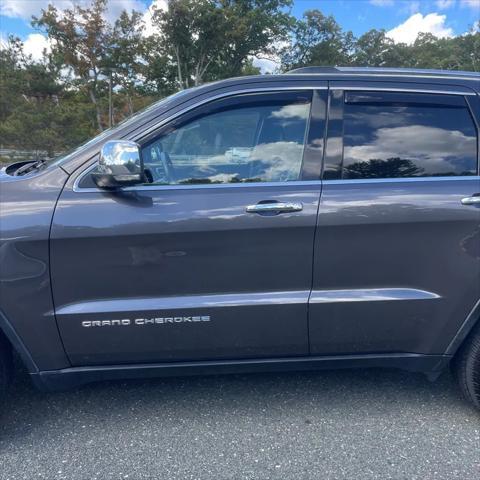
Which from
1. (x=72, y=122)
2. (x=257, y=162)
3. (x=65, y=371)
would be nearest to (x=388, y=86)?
(x=257, y=162)

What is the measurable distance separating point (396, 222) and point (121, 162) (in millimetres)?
1375

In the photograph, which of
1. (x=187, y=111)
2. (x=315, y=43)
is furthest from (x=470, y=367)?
(x=315, y=43)

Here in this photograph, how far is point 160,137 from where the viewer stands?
88.0 inches

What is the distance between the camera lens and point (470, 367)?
2412 millimetres

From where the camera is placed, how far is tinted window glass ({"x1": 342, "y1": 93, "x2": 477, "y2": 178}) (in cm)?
230

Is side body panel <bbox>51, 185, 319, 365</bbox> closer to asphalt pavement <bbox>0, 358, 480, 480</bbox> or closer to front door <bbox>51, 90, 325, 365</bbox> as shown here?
front door <bbox>51, 90, 325, 365</bbox>

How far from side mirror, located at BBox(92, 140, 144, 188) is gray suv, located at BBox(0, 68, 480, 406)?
1 centimetres

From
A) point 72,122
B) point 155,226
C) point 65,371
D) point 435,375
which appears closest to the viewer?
point 155,226

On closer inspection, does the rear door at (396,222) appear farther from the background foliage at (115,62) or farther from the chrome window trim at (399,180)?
the background foliage at (115,62)

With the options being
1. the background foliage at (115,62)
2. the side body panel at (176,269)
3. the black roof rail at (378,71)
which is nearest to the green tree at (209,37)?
the background foliage at (115,62)

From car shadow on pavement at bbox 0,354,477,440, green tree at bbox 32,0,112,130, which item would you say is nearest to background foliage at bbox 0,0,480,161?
green tree at bbox 32,0,112,130

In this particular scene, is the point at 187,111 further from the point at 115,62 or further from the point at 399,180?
the point at 115,62

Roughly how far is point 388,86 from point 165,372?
6.37ft

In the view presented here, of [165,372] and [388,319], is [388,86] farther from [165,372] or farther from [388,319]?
[165,372]
